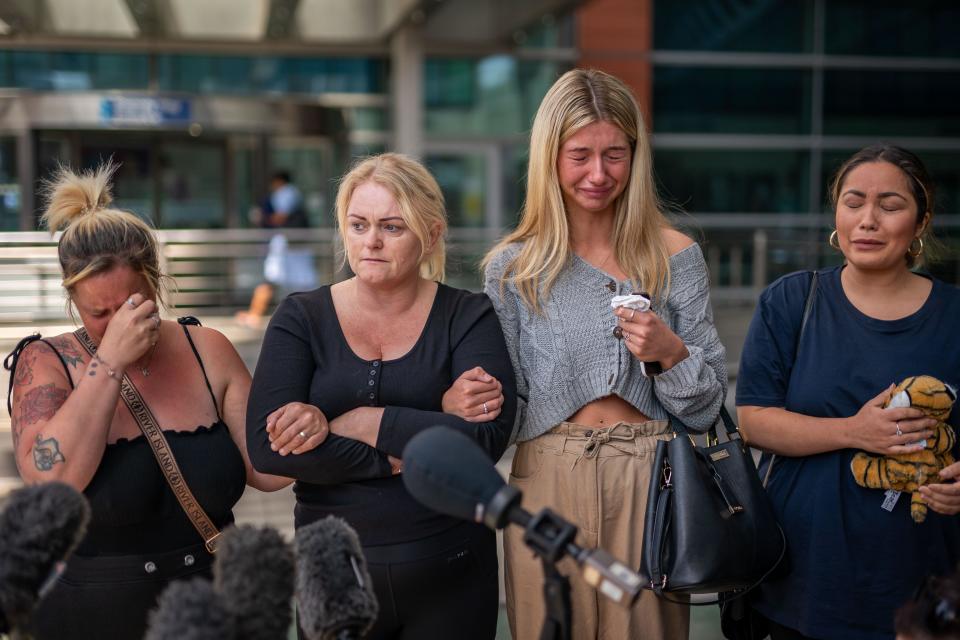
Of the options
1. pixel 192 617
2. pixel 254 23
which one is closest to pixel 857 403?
pixel 192 617

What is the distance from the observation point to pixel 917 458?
2227mm

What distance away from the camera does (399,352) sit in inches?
91.7

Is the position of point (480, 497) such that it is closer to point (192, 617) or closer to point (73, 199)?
point (192, 617)

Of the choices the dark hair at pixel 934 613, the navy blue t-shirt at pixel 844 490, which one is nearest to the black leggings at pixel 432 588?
the navy blue t-shirt at pixel 844 490

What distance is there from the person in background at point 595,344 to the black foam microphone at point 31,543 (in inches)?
48.6

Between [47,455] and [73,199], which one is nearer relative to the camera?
[47,455]

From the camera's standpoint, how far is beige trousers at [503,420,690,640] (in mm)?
2416

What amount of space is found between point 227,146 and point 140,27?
2372 millimetres

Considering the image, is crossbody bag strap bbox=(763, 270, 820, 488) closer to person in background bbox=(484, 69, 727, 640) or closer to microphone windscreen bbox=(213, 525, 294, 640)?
person in background bbox=(484, 69, 727, 640)

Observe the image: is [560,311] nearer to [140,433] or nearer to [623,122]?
[623,122]

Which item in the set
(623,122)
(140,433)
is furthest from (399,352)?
(623,122)

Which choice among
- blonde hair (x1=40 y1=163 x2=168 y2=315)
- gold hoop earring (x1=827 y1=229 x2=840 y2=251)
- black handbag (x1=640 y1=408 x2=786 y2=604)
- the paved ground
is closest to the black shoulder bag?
black handbag (x1=640 y1=408 x2=786 y2=604)

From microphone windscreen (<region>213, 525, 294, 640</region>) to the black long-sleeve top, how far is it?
74 cm

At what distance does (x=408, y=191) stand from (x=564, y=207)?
0.46 metres
